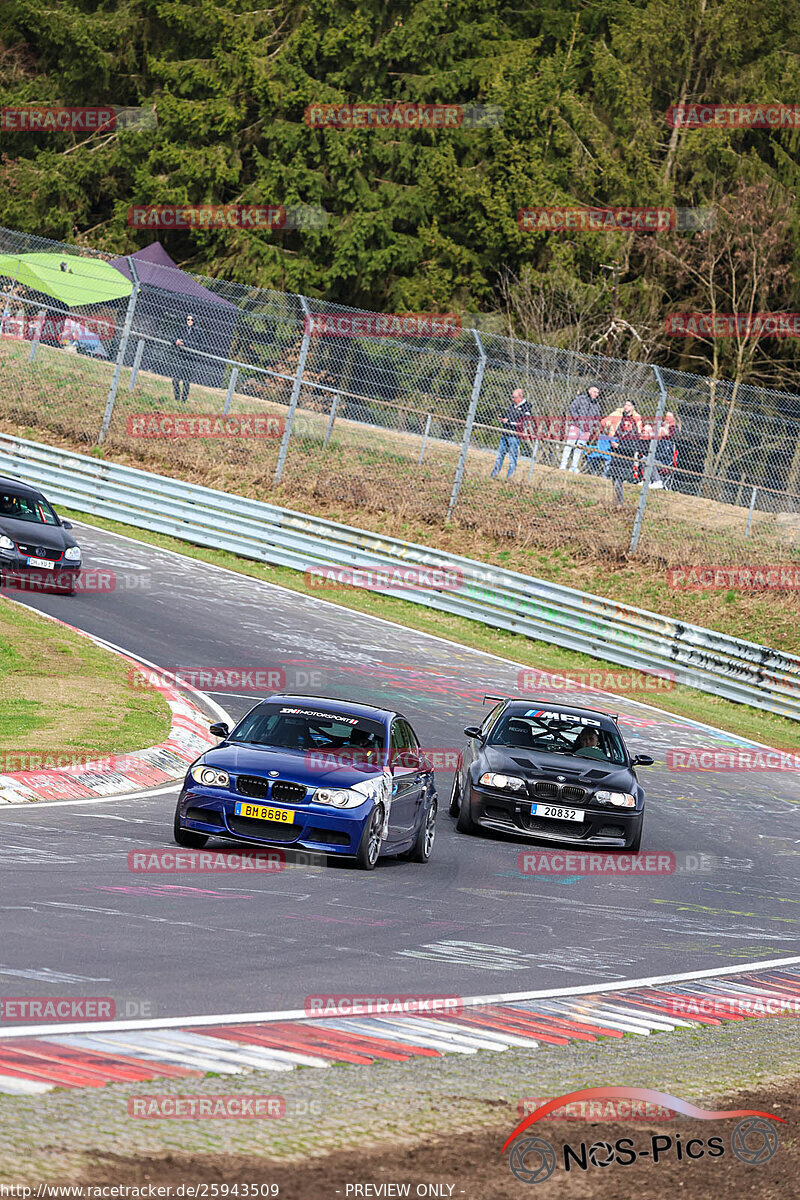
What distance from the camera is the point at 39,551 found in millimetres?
23250

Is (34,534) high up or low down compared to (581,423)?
down

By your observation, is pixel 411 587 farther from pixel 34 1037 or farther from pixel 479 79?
pixel 479 79

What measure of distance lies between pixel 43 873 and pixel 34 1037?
343cm

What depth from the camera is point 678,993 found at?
30.7 ft

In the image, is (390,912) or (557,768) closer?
(390,912)

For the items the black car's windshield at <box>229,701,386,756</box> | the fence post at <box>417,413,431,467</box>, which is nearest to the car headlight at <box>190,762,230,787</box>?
the black car's windshield at <box>229,701,386,756</box>

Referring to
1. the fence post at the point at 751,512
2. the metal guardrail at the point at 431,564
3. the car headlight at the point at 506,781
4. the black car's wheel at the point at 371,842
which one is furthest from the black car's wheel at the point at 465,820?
the fence post at the point at 751,512

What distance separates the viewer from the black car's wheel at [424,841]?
42.7ft

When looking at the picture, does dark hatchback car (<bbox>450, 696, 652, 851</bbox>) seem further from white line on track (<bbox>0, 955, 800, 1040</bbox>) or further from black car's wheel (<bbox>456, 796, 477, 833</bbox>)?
white line on track (<bbox>0, 955, 800, 1040</bbox>)

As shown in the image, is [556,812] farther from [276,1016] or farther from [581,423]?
[581,423]

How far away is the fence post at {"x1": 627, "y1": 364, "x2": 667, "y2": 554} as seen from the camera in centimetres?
2780

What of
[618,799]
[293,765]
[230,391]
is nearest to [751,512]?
[230,391]

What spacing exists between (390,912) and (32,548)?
1413 centimetres

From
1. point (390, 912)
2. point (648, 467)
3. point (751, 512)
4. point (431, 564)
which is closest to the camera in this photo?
point (390, 912)
